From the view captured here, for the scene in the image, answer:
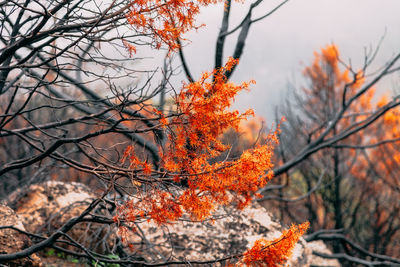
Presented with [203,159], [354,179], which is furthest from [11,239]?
[354,179]

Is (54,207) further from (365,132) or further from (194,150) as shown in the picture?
(365,132)

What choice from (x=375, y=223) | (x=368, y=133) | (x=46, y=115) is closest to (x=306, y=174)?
(x=375, y=223)

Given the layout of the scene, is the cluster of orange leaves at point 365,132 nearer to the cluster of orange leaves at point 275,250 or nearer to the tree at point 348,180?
the tree at point 348,180

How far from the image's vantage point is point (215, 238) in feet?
20.7

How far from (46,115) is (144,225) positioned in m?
14.3

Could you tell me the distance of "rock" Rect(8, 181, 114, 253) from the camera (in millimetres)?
7293

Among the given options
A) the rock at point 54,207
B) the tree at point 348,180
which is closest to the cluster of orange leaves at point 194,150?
the rock at point 54,207

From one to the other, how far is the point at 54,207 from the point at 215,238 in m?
3.07

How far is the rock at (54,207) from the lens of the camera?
287 inches

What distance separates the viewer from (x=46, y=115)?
768 inches

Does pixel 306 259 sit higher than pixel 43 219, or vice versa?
pixel 43 219

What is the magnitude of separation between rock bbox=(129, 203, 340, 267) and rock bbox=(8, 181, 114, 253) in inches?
40.3

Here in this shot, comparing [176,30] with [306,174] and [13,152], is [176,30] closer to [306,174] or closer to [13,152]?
[306,174]

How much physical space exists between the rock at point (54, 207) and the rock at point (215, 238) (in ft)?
3.36
